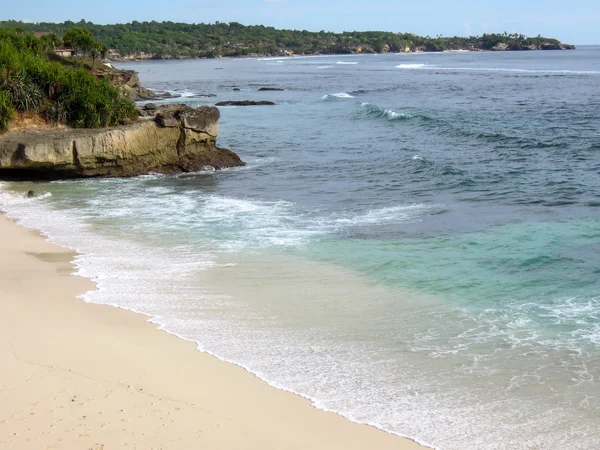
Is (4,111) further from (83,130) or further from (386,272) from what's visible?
(386,272)

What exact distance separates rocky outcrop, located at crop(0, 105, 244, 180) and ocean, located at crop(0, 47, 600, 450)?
0.59 m

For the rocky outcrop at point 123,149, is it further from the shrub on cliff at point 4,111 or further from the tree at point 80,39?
the tree at point 80,39

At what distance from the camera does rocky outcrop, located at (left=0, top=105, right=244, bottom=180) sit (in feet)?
66.9

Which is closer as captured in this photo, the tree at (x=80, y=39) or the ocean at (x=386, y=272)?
the ocean at (x=386, y=272)

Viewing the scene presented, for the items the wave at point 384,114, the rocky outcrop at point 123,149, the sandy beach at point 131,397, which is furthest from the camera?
the wave at point 384,114

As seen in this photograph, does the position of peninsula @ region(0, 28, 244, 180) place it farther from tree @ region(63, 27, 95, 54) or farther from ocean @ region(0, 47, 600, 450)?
tree @ region(63, 27, 95, 54)

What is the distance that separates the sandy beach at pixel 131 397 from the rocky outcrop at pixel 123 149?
11114mm

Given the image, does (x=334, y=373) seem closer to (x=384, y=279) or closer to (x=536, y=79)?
(x=384, y=279)

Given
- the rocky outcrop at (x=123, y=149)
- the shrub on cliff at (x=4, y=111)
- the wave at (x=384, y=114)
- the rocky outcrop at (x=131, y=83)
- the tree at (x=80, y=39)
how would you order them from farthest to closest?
the tree at (x=80, y=39)
the rocky outcrop at (x=131, y=83)
the wave at (x=384, y=114)
the shrub on cliff at (x=4, y=111)
the rocky outcrop at (x=123, y=149)

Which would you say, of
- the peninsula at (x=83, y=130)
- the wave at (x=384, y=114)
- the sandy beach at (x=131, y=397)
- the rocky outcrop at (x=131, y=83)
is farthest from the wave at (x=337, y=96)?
the sandy beach at (x=131, y=397)

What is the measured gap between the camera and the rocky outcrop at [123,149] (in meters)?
20.4

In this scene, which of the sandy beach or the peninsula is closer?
the sandy beach

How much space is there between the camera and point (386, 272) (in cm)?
1233

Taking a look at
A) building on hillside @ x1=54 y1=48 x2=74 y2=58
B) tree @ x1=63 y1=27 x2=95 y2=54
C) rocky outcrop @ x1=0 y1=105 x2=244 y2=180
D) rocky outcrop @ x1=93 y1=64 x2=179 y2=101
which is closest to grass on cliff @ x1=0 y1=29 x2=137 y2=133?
rocky outcrop @ x1=0 y1=105 x2=244 y2=180
